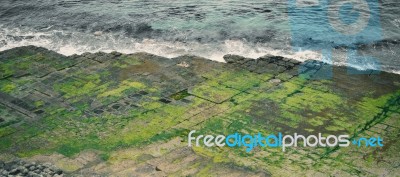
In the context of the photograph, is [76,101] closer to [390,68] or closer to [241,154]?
[241,154]

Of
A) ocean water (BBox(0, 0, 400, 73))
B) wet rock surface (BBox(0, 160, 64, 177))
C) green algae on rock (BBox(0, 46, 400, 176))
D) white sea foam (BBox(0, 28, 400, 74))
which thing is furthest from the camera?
ocean water (BBox(0, 0, 400, 73))

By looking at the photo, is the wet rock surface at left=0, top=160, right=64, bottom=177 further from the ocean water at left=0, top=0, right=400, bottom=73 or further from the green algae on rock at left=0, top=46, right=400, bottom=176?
the ocean water at left=0, top=0, right=400, bottom=73

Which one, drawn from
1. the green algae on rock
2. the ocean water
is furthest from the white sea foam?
the green algae on rock

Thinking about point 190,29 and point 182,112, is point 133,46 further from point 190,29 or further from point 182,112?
point 182,112

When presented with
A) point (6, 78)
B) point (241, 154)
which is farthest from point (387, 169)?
point (6, 78)

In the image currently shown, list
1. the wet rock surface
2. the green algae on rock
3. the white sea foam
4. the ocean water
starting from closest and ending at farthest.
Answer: the wet rock surface, the green algae on rock, the white sea foam, the ocean water

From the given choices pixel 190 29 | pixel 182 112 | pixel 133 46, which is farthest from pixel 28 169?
pixel 190 29

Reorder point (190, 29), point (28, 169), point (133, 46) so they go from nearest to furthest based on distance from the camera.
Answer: point (28, 169) → point (133, 46) → point (190, 29)
